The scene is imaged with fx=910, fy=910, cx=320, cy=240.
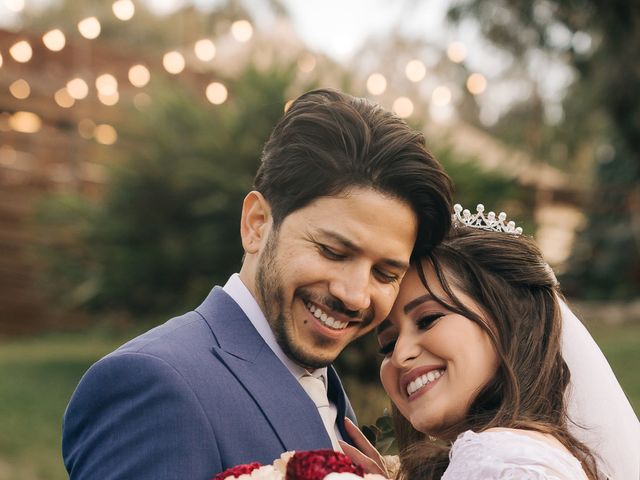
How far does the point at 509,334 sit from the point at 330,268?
628mm

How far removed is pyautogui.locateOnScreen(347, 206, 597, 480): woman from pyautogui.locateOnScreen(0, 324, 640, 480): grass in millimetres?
4713

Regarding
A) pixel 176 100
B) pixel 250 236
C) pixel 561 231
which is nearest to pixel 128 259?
pixel 176 100

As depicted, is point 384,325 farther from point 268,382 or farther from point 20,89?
point 20,89

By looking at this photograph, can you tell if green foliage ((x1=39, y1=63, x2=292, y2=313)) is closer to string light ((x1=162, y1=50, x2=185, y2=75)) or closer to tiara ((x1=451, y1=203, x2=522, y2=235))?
string light ((x1=162, y1=50, x2=185, y2=75))

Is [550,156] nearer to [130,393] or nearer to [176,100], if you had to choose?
[176,100]

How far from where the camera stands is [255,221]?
280 centimetres

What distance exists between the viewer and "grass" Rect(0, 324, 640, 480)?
8039 mm

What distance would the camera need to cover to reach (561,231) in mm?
20984

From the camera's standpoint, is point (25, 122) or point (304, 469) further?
point (25, 122)

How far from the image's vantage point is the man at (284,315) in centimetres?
225

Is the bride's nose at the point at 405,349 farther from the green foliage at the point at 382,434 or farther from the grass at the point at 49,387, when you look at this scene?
the grass at the point at 49,387

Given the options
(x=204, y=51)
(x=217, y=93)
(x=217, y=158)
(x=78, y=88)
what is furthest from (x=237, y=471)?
(x=78, y=88)

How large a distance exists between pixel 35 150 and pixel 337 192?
1622cm

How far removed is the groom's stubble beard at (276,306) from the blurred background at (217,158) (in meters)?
2.39
